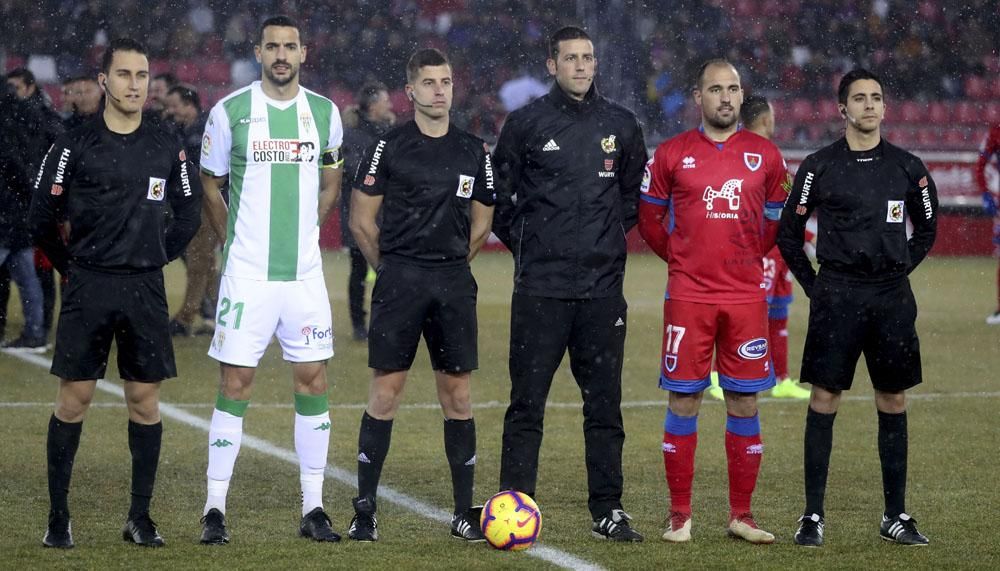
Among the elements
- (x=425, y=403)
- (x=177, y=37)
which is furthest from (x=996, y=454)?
(x=177, y=37)

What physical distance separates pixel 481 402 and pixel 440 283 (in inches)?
150

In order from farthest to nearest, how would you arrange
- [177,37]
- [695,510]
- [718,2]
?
[718,2] < [177,37] < [695,510]

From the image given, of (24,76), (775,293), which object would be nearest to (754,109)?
(775,293)

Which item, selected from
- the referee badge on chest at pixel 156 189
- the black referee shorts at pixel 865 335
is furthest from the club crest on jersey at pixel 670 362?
the referee badge on chest at pixel 156 189

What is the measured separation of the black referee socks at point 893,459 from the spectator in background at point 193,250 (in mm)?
7278

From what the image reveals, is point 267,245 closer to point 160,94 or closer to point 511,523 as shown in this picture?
point 511,523

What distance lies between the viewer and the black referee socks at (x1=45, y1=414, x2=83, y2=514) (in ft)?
19.3

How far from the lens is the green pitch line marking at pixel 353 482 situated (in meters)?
5.75

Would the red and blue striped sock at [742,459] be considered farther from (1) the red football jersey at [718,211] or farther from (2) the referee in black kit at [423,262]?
(2) the referee in black kit at [423,262]

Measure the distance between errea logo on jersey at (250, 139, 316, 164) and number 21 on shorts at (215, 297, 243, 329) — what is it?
0.62 metres

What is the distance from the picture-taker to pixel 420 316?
6.21m

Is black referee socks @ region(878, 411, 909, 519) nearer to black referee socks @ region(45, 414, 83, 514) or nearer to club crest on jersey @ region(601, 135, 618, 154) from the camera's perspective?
club crest on jersey @ region(601, 135, 618, 154)

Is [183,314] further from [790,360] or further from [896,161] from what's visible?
[896,161]

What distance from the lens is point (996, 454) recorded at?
323 inches
